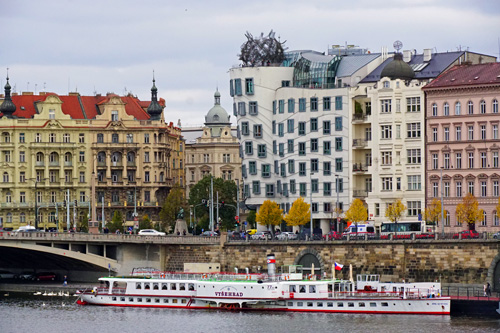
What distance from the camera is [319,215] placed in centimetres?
16012

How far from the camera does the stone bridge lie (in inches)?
5148

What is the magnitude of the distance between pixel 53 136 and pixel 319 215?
150 feet

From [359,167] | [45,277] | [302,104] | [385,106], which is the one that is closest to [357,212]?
[359,167]

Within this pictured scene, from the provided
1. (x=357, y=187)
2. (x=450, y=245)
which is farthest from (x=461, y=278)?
(x=357, y=187)

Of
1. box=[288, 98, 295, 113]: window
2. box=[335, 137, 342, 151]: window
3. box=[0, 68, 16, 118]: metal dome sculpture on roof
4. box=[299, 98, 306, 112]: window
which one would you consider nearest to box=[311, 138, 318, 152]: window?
box=[335, 137, 342, 151]: window

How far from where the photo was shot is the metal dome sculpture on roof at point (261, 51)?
550 ft

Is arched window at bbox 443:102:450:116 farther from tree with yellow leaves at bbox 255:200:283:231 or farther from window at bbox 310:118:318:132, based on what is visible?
tree with yellow leaves at bbox 255:200:283:231

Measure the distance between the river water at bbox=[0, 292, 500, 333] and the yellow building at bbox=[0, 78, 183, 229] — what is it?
61.2 metres

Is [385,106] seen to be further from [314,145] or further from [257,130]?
[257,130]

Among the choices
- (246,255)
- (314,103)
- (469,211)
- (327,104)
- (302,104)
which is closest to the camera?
(469,211)

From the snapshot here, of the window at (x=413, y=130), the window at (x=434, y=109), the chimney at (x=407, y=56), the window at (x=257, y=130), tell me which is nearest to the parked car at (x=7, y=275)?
the window at (x=257, y=130)

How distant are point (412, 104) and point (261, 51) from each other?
A: 22501mm

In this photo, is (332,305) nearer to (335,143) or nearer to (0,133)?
(335,143)

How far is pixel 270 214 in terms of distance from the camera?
158000 mm
